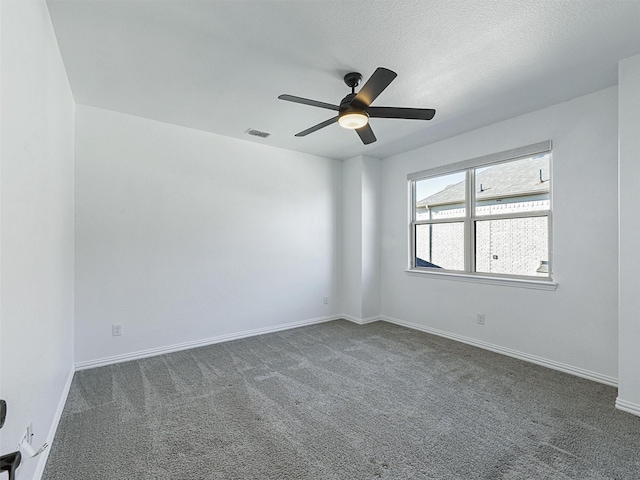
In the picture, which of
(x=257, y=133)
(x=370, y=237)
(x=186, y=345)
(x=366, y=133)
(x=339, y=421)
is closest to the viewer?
(x=339, y=421)

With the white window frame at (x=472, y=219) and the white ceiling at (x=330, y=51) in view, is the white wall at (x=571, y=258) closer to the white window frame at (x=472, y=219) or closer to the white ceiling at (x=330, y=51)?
the white window frame at (x=472, y=219)

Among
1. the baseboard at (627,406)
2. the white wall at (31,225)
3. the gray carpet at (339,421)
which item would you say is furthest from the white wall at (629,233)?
the white wall at (31,225)

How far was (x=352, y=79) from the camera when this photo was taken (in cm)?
254

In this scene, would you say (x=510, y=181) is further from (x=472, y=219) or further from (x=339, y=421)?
(x=339, y=421)

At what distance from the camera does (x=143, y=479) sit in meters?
1.69

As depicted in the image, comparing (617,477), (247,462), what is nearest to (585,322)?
(617,477)

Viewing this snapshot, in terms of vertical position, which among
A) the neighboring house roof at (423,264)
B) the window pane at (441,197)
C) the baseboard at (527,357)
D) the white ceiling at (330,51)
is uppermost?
the white ceiling at (330,51)

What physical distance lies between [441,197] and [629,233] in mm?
2150

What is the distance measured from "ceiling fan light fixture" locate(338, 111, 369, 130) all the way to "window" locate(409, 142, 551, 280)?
6.63ft

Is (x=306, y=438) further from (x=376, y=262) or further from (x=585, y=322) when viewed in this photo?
(x=376, y=262)

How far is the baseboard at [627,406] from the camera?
229 cm

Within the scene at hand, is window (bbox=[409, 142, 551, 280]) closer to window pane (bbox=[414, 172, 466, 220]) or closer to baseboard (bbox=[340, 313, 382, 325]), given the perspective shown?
window pane (bbox=[414, 172, 466, 220])

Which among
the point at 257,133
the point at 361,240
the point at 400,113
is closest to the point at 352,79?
the point at 400,113

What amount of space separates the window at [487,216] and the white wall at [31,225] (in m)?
3.96
